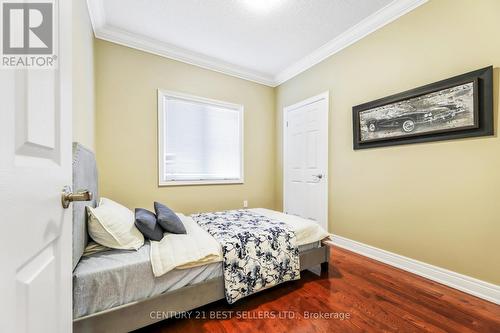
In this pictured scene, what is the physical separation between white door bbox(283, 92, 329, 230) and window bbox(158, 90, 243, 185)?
2.75 ft

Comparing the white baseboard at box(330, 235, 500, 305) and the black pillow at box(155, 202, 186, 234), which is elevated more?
the black pillow at box(155, 202, 186, 234)

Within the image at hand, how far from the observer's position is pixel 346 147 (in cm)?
283

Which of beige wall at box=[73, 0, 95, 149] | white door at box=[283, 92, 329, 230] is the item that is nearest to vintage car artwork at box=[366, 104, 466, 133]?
white door at box=[283, 92, 329, 230]

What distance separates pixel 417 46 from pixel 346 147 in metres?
1.24

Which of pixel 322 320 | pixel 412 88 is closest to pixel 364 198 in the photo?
pixel 412 88

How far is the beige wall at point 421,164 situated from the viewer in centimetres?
174

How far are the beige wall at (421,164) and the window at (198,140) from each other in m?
1.60

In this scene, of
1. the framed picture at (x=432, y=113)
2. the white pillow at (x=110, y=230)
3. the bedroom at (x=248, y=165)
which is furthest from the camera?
the framed picture at (x=432, y=113)

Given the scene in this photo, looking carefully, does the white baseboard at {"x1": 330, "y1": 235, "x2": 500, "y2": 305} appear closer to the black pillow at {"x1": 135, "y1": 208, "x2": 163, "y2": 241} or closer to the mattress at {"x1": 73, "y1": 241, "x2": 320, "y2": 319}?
the mattress at {"x1": 73, "y1": 241, "x2": 320, "y2": 319}

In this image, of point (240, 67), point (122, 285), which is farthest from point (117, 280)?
point (240, 67)

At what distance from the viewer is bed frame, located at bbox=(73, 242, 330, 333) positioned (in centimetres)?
120

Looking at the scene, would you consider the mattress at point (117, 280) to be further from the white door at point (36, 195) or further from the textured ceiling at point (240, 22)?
the textured ceiling at point (240, 22)

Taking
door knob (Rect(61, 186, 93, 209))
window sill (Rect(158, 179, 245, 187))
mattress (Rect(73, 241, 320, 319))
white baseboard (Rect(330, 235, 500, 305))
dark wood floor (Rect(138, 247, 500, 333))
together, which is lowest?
dark wood floor (Rect(138, 247, 500, 333))

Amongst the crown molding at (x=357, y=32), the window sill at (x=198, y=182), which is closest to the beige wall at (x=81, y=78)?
the window sill at (x=198, y=182)
